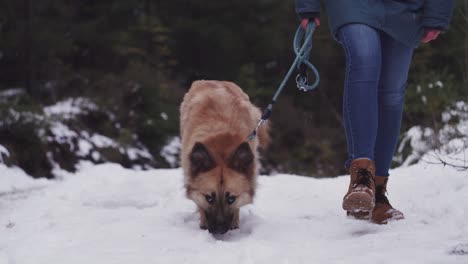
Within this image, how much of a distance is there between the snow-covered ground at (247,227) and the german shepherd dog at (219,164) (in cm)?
17

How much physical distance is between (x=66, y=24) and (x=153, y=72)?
9.85ft

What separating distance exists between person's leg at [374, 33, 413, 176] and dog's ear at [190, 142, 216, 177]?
3.79ft

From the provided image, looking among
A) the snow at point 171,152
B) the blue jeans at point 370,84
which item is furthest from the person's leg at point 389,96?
A: the snow at point 171,152

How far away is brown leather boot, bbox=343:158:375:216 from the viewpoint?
308cm

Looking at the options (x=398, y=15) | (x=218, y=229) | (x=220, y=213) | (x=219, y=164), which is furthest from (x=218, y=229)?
(x=398, y=15)

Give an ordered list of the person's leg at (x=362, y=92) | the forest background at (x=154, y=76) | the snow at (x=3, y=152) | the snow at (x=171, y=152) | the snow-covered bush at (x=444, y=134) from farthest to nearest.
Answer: the snow at (x=171, y=152), the forest background at (x=154, y=76), the snow at (x=3, y=152), the snow-covered bush at (x=444, y=134), the person's leg at (x=362, y=92)

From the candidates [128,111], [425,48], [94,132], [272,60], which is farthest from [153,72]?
[425,48]

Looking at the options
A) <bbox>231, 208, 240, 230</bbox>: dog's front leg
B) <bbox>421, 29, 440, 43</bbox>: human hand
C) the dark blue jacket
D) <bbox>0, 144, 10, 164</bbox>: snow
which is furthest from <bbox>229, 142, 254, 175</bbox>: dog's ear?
<bbox>0, 144, 10, 164</bbox>: snow

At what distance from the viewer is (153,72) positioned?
548 inches

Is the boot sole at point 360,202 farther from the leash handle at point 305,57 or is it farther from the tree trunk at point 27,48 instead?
the tree trunk at point 27,48

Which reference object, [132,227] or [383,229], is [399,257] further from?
[132,227]

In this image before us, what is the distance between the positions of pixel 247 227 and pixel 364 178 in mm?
990

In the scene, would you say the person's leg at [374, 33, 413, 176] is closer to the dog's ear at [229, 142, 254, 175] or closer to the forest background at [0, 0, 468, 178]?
the dog's ear at [229, 142, 254, 175]

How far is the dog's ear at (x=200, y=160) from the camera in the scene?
3.51 m
